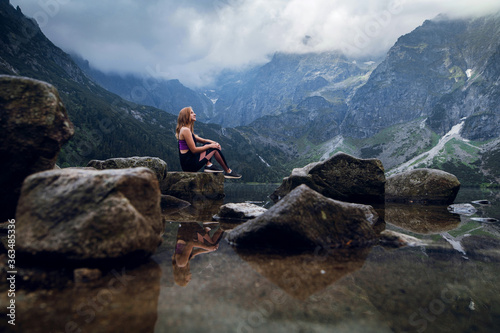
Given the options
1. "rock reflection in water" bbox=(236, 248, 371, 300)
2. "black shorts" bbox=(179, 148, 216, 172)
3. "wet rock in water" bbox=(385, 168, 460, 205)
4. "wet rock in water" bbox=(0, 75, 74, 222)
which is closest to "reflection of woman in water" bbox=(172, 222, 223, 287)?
"rock reflection in water" bbox=(236, 248, 371, 300)

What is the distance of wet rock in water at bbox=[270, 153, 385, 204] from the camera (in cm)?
1376

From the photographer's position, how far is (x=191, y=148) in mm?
12352

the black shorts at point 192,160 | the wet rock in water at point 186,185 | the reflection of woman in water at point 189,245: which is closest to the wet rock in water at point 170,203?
the wet rock in water at point 186,185

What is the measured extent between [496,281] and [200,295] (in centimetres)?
405

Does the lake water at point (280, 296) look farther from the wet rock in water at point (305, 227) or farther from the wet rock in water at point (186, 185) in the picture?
the wet rock in water at point (186, 185)

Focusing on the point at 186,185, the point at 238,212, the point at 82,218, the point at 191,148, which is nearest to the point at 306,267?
the point at 82,218

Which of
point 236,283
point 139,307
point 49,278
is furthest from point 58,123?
point 236,283

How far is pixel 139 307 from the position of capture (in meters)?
2.59

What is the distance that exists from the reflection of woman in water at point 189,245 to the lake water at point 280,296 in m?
0.05

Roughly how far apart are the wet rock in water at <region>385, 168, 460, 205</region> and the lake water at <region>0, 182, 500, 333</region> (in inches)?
477

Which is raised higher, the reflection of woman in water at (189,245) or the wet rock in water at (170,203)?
the reflection of woman in water at (189,245)

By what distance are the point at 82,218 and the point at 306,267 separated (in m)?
3.33

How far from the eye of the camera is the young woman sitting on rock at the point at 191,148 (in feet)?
39.8

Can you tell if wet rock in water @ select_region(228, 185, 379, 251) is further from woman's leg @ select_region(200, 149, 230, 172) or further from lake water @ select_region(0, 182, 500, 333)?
woman's leg @ select_region(200, 149, 230, 172)
